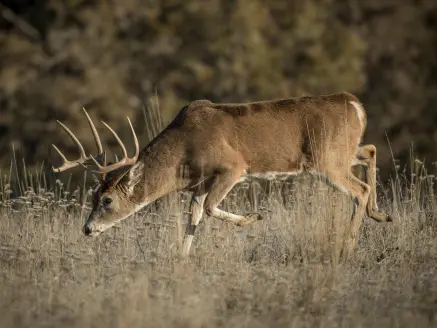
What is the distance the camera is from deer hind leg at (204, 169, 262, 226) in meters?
9.42

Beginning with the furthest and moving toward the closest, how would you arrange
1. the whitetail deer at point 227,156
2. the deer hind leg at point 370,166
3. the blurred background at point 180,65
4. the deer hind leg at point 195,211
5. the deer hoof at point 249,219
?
the blurred background at point 180,65
the deer hind leg at point 370,166
the whitetail deer at point 227,156
the deer hind leg at point 195,211
the deer hoof at point 249,219

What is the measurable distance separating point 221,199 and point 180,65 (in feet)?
67.5

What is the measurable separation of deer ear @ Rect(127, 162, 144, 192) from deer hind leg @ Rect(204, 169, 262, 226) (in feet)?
2.15

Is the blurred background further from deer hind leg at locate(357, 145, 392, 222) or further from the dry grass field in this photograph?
the dry grass field

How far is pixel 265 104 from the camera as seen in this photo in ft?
33.0

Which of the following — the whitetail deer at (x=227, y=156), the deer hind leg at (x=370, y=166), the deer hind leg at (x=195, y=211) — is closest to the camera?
the deer hind leg at (x=195, y=211)

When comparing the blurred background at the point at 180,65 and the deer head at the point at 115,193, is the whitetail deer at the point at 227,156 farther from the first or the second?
the blurred background at the point at 180,65

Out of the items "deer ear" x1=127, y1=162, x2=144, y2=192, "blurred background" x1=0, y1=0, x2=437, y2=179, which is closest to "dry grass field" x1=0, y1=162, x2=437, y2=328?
"deer ear" x1=127, y1=162, x2=144, y2=192

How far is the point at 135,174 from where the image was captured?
9711mm

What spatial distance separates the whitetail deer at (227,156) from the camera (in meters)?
9.64

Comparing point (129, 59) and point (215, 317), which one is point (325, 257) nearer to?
point (215, 317)

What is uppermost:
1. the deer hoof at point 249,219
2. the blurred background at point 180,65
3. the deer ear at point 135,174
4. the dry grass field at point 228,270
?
the blurred background at point 180,65

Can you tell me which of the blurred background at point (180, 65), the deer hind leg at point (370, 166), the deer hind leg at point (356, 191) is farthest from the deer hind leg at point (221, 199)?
the blurred background at point (180, 65)

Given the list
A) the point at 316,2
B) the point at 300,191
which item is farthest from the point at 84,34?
the point at 300,191
